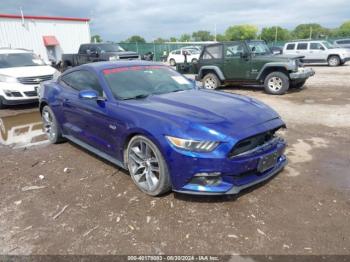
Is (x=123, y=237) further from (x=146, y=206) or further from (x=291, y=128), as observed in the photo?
(x=291, y=128)

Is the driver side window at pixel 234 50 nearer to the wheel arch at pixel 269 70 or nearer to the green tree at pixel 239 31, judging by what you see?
the wheel arch at pixel 269 70

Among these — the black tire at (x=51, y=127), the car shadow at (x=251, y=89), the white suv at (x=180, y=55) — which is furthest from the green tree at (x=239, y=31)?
the black tire at (x=51, y=127)

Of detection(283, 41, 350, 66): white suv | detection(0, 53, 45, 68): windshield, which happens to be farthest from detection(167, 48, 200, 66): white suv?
detection(0, 53, 45, 68): windshield

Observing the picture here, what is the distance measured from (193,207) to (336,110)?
6144 millimetres

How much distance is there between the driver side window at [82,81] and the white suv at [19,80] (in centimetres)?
402

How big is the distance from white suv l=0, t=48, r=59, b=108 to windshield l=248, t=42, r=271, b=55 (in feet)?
21.8

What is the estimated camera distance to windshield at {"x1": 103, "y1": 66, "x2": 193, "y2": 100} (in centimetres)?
417

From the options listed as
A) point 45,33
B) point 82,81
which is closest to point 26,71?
point 82,81

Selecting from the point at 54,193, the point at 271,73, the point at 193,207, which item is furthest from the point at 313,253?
the point at 271,73

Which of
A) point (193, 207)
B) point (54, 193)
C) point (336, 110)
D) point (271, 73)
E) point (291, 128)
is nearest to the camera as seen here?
point (193, 207)

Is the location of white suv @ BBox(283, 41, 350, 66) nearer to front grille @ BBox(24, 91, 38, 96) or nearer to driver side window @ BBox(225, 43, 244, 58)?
driver side window @ BBox(225, 43, 244, 58)

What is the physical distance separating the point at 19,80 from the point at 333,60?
19.0 m

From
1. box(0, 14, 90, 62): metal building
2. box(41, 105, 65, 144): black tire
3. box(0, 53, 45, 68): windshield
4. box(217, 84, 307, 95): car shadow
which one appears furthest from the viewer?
box(0, 14, 90, 62): metal building

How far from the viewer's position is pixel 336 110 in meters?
7.91
